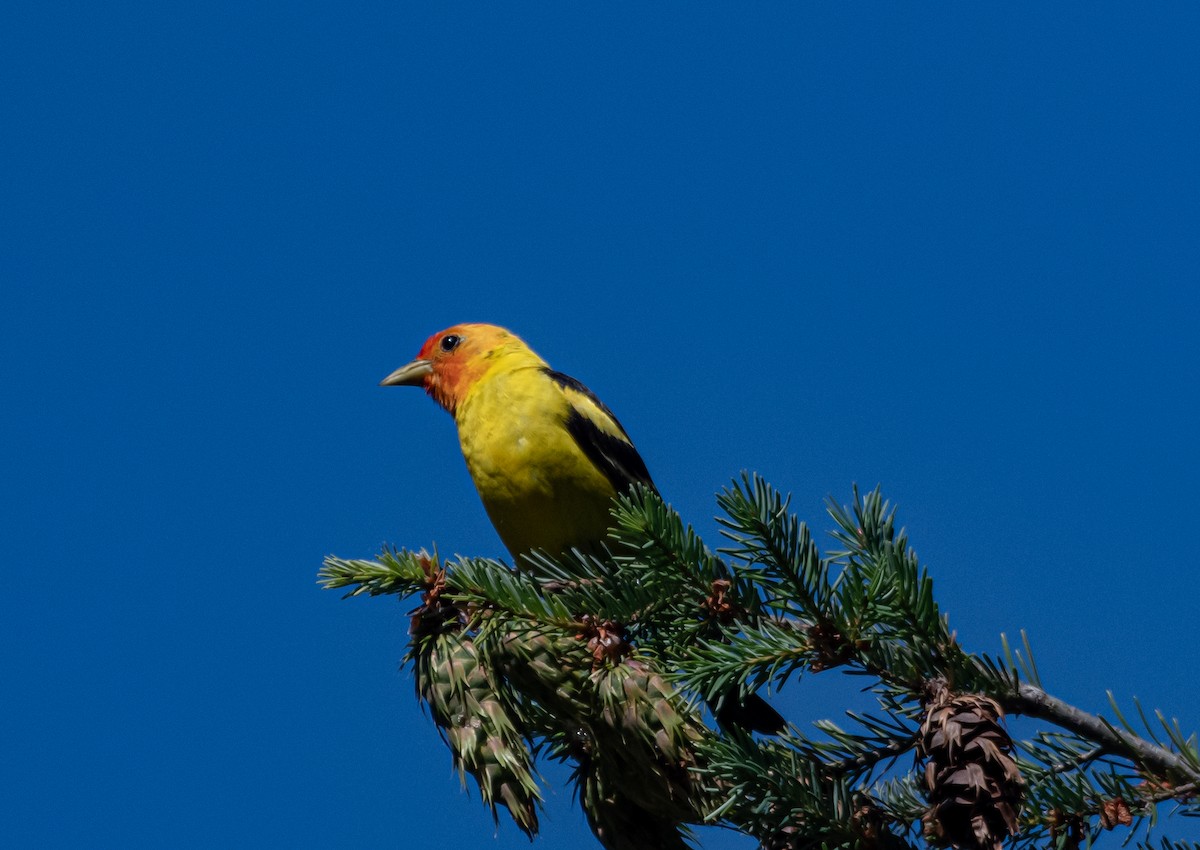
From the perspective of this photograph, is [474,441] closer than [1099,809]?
No

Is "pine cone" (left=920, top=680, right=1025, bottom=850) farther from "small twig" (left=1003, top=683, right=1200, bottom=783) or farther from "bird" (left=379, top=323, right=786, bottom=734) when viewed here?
"bird" (left=379, top=323, right=786, bottom=734)

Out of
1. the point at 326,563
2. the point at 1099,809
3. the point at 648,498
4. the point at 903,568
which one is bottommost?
the point at 1099,809

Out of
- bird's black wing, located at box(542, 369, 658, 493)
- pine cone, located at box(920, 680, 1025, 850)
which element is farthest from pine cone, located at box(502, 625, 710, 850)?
bird's black wing, located at box(542, 369, 658, 493)

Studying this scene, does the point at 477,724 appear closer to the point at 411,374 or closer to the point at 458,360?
the point at 458,360

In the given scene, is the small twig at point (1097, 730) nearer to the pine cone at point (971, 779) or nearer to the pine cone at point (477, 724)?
the pine cone at point (971, 779)

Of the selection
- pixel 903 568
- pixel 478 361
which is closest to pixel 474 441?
pixel 478 361

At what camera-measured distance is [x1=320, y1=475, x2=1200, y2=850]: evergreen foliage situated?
229 centimetres

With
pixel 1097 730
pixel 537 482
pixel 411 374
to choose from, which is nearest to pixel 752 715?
pixel 1097 730

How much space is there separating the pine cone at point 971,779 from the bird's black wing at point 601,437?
2.91m

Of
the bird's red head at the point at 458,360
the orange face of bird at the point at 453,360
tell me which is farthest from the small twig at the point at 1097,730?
the orange face of bird at the point at 453,360

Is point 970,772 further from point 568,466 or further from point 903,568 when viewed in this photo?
point 568,466

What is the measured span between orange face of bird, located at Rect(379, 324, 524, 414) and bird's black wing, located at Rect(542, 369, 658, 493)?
27.3 inches

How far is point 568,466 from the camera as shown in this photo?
16.7 feet

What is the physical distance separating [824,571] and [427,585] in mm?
988
